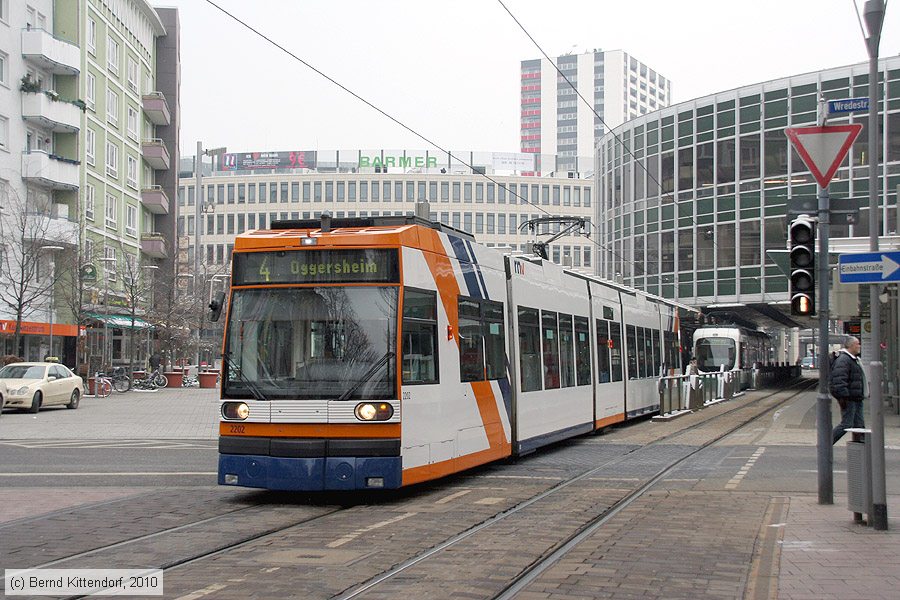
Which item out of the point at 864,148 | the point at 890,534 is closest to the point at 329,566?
the point at 890,534

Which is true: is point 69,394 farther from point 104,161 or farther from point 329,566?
point 329,566

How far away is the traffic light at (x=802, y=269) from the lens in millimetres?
11664

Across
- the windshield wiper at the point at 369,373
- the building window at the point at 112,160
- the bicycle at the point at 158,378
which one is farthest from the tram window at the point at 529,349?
the building window at the point at 112,160

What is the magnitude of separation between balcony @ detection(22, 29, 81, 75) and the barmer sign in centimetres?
6196

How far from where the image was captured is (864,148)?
154 ft

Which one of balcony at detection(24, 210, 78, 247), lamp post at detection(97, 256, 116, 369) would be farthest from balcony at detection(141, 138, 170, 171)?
balcony at detection(24, 210, 78, 247)

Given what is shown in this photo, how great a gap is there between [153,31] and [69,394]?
127 ft

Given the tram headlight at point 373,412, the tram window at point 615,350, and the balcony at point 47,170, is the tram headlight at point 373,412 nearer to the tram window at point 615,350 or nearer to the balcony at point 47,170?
the tram window at point 615,350

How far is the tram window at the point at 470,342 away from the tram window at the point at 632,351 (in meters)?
10.8

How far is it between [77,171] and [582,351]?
122ft

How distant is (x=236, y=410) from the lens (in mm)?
11797

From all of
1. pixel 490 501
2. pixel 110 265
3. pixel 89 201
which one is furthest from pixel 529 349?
pixel 110 265

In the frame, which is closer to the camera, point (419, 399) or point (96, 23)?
point (419, 399)

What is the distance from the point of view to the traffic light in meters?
11.7
